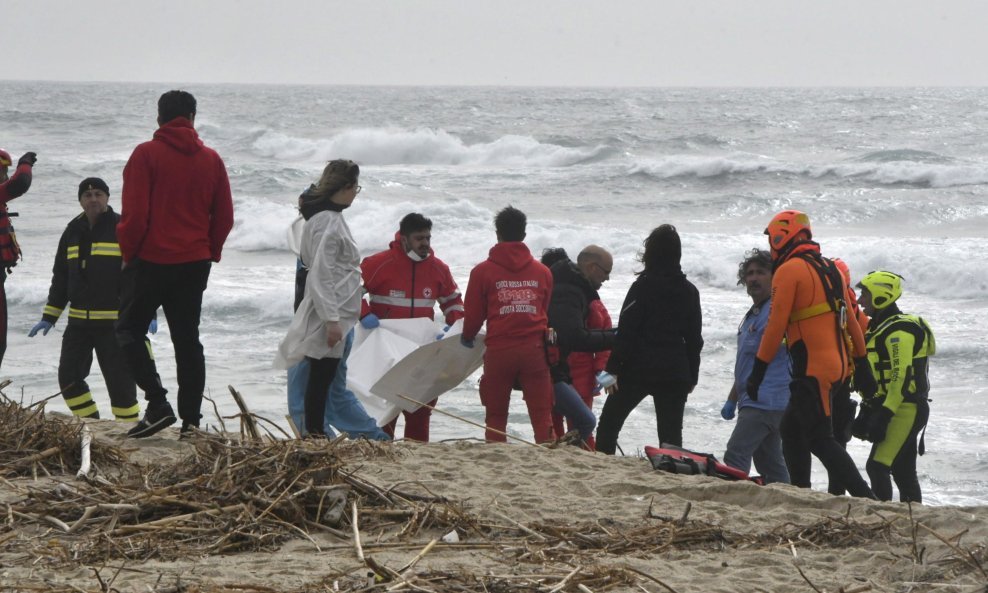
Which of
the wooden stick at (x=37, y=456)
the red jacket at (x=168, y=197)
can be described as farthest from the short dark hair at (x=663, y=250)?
the wooden stick at (x=37, y=456)

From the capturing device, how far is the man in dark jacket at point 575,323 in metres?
7.14

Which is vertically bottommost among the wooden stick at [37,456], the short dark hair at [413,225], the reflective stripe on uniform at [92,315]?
the wooden stick at [37,456]

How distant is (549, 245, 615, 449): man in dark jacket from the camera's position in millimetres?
7137

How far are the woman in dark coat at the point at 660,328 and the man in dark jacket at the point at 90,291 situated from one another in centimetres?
305

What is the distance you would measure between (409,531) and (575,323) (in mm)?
2961

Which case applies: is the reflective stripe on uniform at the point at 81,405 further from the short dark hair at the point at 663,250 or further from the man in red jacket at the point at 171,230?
the short dark hair at the point at 663,250

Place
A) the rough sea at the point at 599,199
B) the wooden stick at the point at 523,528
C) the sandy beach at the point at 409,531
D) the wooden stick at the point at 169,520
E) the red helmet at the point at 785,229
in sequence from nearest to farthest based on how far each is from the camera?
A: the sandy beach at the point at 409,531, the wooden stick at the point at 169,520, the wooden stick at the point at 523,528, the red helmet at the point at 785,229, the rough sea at the point at 599,199

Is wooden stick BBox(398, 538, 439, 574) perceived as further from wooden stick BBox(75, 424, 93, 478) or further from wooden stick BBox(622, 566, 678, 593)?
wooden stick BBox(75, 424, 93, 478)

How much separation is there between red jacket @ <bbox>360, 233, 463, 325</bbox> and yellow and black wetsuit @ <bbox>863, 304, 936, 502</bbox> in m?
2.49

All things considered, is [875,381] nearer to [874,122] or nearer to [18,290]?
[18,290]

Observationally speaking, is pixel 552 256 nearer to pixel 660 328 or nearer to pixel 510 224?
pixel 510 224

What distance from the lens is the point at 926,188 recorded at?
30.0 metres

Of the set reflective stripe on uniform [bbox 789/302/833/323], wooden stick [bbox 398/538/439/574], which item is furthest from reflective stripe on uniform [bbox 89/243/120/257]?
reflective stripe on uniform [bbox 789/302/833/323]

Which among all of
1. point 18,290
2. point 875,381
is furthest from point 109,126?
point 875,381
